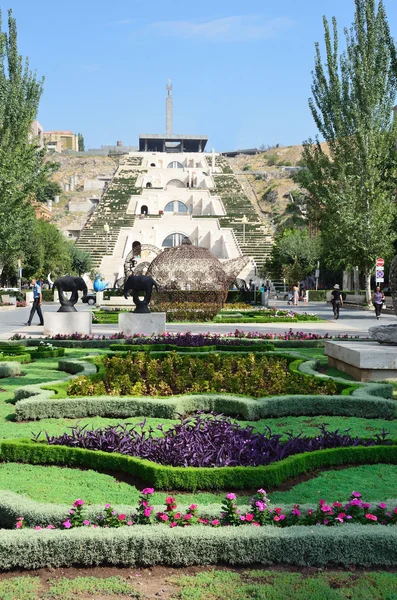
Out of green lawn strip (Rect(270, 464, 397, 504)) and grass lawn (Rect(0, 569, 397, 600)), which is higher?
green lawn strip (Rect(270, 464, 397, 504))

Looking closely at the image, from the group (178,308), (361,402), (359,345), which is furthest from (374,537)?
(178,308)

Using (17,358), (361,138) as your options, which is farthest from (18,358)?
(361,138)

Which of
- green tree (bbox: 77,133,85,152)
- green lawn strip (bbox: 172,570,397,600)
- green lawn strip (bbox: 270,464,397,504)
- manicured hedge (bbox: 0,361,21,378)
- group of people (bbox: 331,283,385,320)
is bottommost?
green lawn strip (bbox: 172,570,397,600)

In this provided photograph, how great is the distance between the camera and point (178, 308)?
86.2 feet

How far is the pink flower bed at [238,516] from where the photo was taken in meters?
4.37

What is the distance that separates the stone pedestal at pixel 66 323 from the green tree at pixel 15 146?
41.3 feet

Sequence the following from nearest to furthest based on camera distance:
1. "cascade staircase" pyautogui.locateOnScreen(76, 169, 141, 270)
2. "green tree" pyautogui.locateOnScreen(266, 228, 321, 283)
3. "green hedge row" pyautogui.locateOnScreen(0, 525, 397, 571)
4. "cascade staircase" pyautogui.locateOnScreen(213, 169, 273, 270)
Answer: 1. "green hedge row" pyautogui.locateOnScreen(0, 525, 397, 571)
2. "green tree" pyautogui.locateOnScreen(266, 228, 321, 283)
3. "cascade staircase" pyautogui.locateOnScreen(213, 169, 273, 270)
4. "cascade staircase" pyautogui.locateOnScreen(76, 169, 141, 270)

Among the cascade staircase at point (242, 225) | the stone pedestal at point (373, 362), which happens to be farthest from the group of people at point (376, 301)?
the cascade staircase at point (242, 225)

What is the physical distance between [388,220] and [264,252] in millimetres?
38804

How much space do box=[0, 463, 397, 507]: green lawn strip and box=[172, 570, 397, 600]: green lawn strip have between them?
3.60 ft

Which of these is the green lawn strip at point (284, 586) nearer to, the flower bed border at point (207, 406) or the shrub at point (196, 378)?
the flower bed border at point (207, 406)

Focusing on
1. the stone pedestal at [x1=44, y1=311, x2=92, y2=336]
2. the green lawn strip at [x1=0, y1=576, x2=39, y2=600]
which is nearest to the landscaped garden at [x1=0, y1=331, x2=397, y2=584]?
the green lawn strip at [x1=0, y1=576, x2=39, y2=600]

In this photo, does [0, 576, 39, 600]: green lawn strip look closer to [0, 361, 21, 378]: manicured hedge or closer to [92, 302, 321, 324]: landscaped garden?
[0, 361, 21, 378]: manicured hedge

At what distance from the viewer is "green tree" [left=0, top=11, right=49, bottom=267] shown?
99.0 ft
